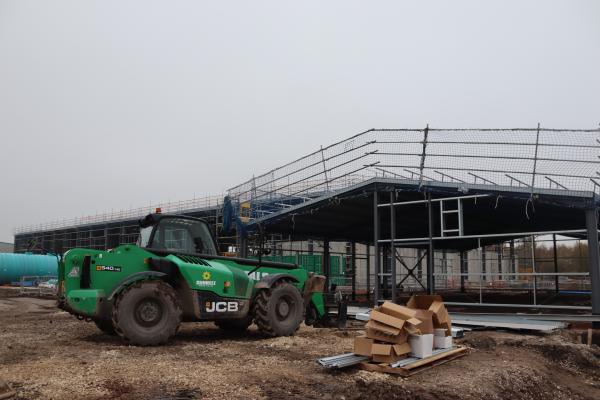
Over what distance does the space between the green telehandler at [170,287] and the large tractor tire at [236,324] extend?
0.02 metres

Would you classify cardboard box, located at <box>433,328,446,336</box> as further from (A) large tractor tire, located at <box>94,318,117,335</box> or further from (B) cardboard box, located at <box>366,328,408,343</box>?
(A) large tractor tire, located at <box>94,318,117,335</box>

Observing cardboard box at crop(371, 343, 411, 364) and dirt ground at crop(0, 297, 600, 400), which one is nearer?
dirt ground at crop(0, 297, 600, 400)

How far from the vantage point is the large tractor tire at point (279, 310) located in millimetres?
10398

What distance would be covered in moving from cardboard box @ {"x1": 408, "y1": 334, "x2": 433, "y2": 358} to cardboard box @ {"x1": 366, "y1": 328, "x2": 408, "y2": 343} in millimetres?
143

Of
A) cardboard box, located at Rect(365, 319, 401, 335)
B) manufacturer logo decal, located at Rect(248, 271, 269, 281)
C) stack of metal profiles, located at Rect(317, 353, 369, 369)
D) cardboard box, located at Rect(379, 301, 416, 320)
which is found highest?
manufacturer logo decal, located at Rect(248, 271, 269, 281)

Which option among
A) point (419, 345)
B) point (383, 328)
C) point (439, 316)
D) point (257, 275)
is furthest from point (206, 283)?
point (439, 316)

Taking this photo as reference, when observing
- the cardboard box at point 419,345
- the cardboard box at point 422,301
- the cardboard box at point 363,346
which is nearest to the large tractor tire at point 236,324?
the cardboard box at point 422,301

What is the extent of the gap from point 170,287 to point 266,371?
2792 mm

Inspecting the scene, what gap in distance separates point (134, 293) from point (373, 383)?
4474 mm

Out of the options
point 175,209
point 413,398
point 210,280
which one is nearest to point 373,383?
point 413,398

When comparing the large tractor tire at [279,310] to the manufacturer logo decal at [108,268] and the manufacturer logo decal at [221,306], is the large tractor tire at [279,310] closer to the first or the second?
the manufacturer logo decal at [221,306]

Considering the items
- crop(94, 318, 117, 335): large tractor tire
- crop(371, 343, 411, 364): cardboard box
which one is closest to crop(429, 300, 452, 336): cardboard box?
crop(371, 343, 411, 364): cardboard box

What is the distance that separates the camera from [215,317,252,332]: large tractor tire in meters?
11.4

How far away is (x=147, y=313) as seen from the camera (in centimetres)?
895
